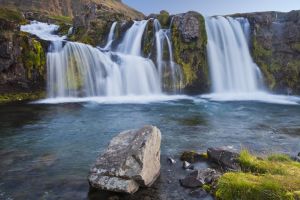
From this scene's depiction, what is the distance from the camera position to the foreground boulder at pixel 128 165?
10.1 m

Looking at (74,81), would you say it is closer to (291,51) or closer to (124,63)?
(124,63)

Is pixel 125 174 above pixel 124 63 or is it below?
below

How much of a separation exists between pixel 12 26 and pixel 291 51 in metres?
30.9

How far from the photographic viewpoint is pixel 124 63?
36906 mm

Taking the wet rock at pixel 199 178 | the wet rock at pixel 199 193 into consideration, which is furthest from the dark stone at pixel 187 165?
the wet rock at pixel 199 193

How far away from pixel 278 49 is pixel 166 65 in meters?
15.0

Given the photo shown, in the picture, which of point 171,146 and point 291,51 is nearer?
point 171,146

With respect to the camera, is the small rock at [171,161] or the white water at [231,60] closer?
the small rock at [171,161]

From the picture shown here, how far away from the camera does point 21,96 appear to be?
32719mm

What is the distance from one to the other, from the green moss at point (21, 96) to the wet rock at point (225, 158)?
74.6ft

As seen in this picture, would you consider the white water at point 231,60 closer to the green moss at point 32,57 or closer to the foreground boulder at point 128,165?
the green moss at point 32,57

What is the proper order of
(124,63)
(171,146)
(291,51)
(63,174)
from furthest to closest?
(291,51)
(124,63)
(171,146)
(63,174)

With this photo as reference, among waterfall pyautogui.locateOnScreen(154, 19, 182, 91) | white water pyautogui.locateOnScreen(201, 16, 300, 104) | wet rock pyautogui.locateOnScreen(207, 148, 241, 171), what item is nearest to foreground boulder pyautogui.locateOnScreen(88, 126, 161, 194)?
wet rock pyautogui.locateOnScreen(207, 148, 241, 171)

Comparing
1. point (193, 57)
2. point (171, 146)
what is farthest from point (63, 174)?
point (193, 57)
